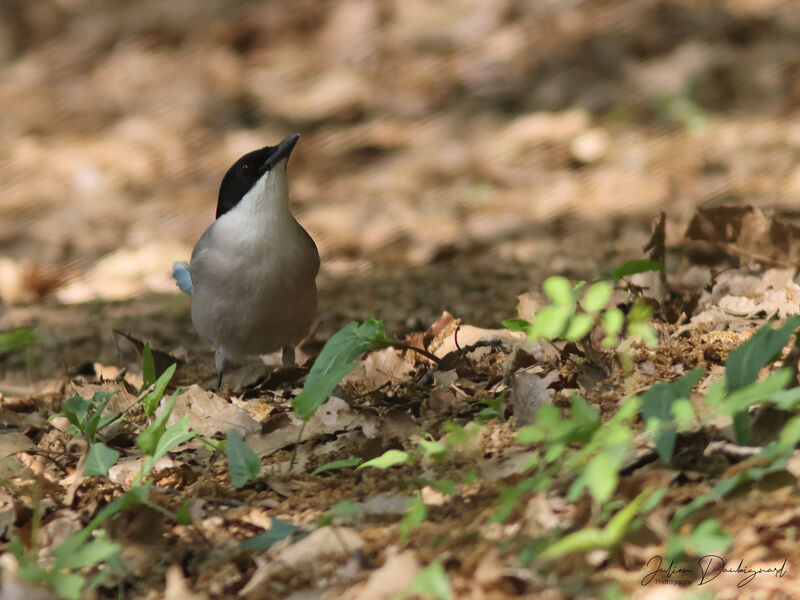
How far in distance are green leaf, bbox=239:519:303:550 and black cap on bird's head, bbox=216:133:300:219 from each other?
2408 mm

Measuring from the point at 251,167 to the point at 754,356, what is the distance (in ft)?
9.10

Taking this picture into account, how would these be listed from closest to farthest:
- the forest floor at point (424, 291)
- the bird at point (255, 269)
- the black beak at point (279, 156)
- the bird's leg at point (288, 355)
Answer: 1. the forest floor at point (424, 291)
2. the bird at point (255, 269)
3. the black beak at point (279, 156)
4. the bird's leg at point (288, 355)

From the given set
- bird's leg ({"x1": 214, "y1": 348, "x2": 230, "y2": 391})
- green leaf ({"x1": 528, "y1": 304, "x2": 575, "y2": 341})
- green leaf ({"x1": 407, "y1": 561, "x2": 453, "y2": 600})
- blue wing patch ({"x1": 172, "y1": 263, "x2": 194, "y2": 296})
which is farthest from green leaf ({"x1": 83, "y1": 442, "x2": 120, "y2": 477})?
blue wing patch ({"x1": 172, "y1": 263, "x2": 194, "y2": 296})

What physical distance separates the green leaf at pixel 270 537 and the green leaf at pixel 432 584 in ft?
1.73

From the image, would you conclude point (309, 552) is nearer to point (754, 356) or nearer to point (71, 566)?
point (71, 566)

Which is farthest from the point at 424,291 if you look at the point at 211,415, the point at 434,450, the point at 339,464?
the point at 434,450

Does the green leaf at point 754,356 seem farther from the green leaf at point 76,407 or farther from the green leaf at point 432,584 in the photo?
the green leaf at point 76,407

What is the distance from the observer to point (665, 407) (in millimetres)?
2215

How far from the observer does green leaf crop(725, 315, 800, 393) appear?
2.21 m

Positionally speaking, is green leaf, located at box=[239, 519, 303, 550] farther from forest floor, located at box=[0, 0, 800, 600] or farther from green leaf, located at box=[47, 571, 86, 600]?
green leaf, located at box=[47, 571, 86, 600]

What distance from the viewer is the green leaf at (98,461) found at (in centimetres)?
254

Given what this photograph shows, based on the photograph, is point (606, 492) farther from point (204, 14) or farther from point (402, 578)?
point (204, 14)

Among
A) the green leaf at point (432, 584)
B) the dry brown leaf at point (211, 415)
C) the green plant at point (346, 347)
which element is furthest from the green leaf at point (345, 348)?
the green leaf at point (432, 584)

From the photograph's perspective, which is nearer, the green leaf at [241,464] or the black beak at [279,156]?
the green leaf at [241,464]
